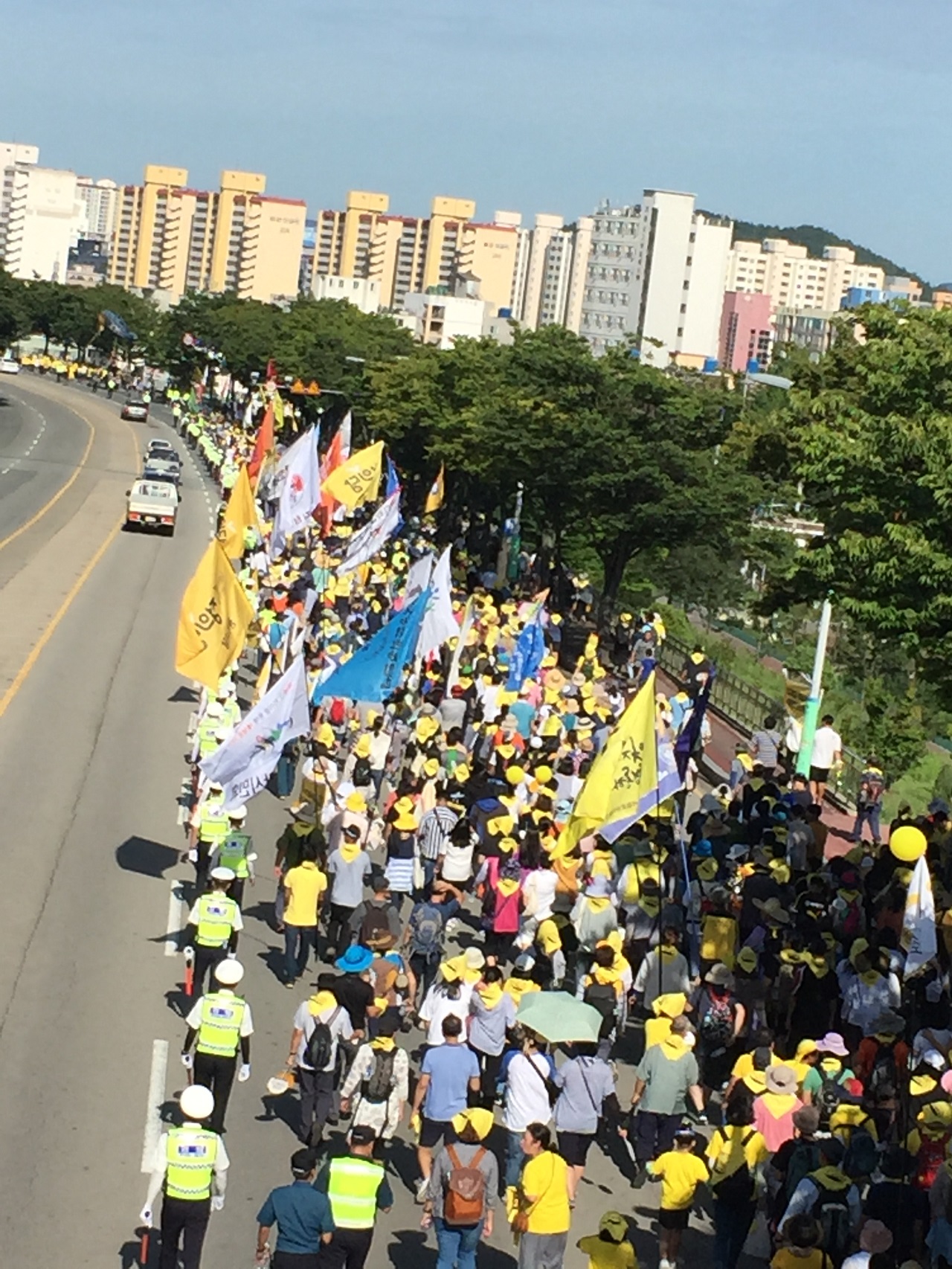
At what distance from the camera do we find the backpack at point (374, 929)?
50.0ft

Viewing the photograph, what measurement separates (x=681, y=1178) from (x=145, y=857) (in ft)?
33.3

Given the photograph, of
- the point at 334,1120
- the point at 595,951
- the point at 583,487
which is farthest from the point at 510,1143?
the point at 583,487

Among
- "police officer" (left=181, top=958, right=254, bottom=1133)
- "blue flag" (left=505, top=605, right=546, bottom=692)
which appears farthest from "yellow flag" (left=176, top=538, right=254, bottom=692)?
"police officer" (left=181, top=958, right=254, bottom=1133)

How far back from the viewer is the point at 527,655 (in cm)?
2762

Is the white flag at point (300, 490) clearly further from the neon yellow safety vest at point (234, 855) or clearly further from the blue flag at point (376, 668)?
the neon yellow safety vest at point (234, 855)

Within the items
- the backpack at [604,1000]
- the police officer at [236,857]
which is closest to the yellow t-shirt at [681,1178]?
the backpack at [604,1000]

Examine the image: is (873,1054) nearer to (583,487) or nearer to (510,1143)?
(510,1143)

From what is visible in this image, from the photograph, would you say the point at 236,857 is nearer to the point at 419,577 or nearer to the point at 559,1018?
the point at 559,1018

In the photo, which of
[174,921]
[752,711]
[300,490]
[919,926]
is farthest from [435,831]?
[752,711]

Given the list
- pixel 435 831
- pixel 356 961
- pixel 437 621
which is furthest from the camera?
pixel 437 621

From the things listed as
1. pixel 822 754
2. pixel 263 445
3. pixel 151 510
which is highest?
pixel 263 445

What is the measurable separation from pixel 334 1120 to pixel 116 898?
18.9ft

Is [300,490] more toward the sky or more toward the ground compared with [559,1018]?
more toward the sky

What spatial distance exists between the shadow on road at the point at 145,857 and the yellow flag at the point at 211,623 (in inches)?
72.5
